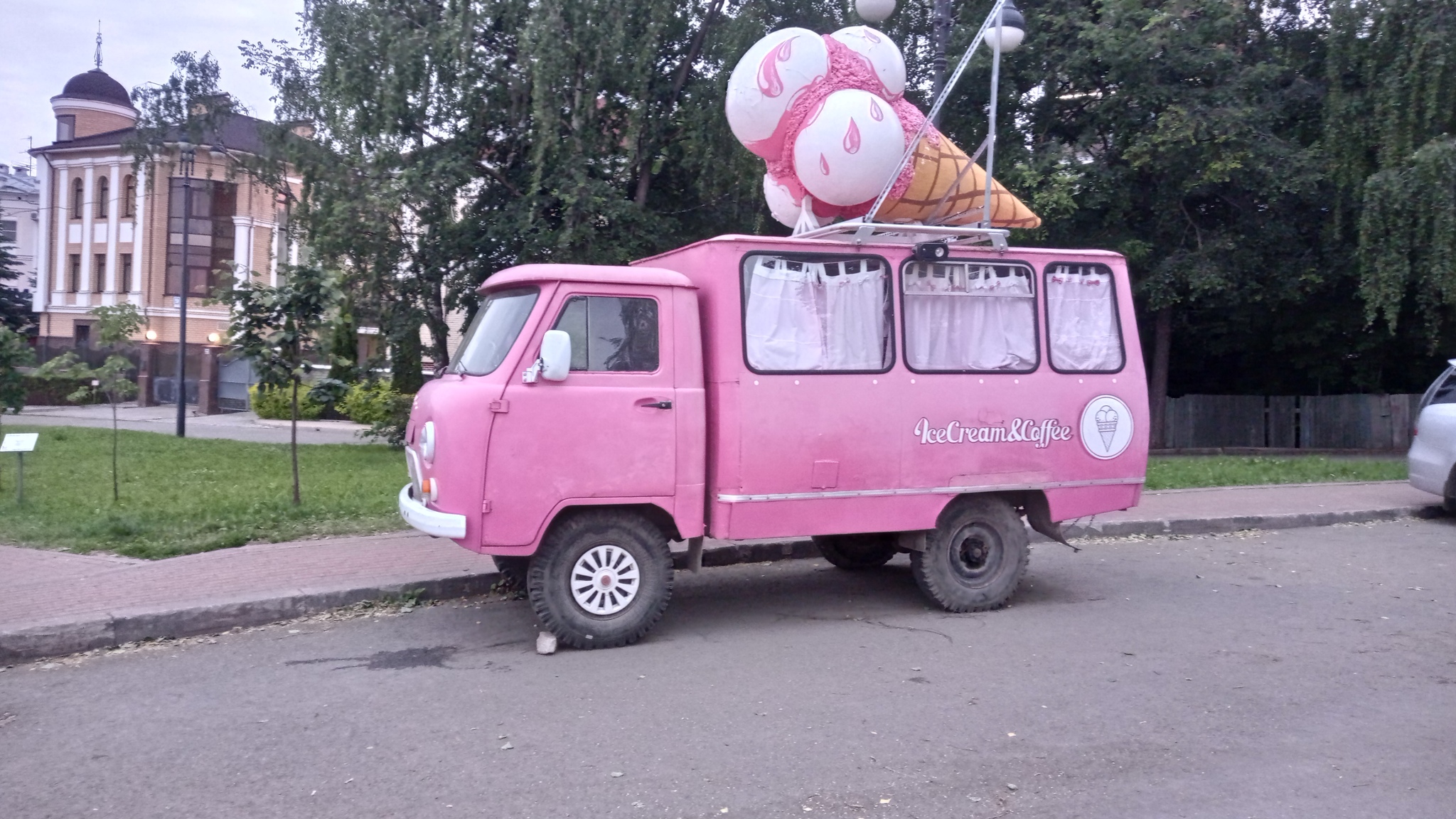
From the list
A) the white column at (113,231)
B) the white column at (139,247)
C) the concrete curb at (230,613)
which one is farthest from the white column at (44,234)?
the concrete curb at (230,613)

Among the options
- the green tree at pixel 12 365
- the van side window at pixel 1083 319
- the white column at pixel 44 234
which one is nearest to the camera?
the van side window at pixel 1083 319

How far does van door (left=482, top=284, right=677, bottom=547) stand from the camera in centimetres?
668

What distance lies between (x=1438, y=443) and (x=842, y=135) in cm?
923

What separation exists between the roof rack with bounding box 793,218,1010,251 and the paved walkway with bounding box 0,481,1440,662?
9.00ft

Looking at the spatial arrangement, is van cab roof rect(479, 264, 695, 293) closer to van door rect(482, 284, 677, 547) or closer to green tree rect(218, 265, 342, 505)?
van door rect(482, 284, 677, 547)

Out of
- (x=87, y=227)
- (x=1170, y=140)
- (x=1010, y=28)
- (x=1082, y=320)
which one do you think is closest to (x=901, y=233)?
(x=1082, y=320)

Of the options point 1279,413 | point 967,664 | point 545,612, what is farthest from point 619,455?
point 1279,413

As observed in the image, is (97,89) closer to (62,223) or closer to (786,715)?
(62,223)

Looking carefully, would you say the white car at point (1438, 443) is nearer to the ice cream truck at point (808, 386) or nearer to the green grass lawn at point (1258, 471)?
the green grass lawn at point (1258, 471)

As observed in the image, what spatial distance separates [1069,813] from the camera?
15.0 feet

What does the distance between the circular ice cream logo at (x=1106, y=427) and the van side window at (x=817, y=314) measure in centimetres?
174

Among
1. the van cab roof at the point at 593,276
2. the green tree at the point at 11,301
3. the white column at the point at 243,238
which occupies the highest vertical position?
the white column at the point at 243,238

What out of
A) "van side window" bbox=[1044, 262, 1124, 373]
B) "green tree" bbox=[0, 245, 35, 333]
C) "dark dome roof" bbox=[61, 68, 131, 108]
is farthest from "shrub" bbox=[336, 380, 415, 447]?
"dark dome roof" bbox=[61, 68, 131, 108]

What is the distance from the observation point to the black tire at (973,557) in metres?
8.05
